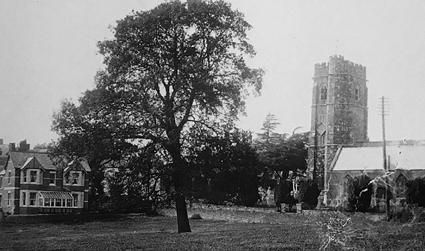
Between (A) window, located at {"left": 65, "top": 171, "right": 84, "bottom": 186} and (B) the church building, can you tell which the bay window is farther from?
(B) the church building

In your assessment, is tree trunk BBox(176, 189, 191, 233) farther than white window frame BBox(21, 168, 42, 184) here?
No

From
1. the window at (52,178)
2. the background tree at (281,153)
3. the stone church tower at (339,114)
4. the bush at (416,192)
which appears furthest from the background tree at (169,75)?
the stone church tower at (339,114)

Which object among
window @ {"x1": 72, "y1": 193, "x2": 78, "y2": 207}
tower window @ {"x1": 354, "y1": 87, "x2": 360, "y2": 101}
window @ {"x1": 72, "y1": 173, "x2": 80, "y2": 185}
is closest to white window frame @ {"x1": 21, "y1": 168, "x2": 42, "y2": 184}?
window @ {"x1": 72, "y1": 173, "x2": 80, "y2": 185}

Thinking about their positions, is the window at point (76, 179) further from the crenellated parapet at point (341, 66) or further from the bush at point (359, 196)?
the crenellated parapet at point (341, 66)

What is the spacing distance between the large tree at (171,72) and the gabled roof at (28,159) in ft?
91.7

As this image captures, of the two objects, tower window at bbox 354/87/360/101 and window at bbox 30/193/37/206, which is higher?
tower window at bbox 354/87/360/101

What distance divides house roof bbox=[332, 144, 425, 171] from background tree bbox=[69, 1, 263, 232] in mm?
33408

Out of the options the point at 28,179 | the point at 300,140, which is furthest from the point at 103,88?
the point at 300,140

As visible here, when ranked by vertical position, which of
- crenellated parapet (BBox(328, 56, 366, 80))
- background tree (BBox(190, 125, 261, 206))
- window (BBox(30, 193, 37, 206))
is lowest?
window (BBox(30, 193, 37, 206))

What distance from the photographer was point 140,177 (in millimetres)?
22922

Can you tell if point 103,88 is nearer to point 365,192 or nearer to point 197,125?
point 197,125

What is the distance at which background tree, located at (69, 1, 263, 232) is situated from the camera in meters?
22.3

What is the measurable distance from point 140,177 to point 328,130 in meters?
44.5

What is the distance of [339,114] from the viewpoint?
64938mm
